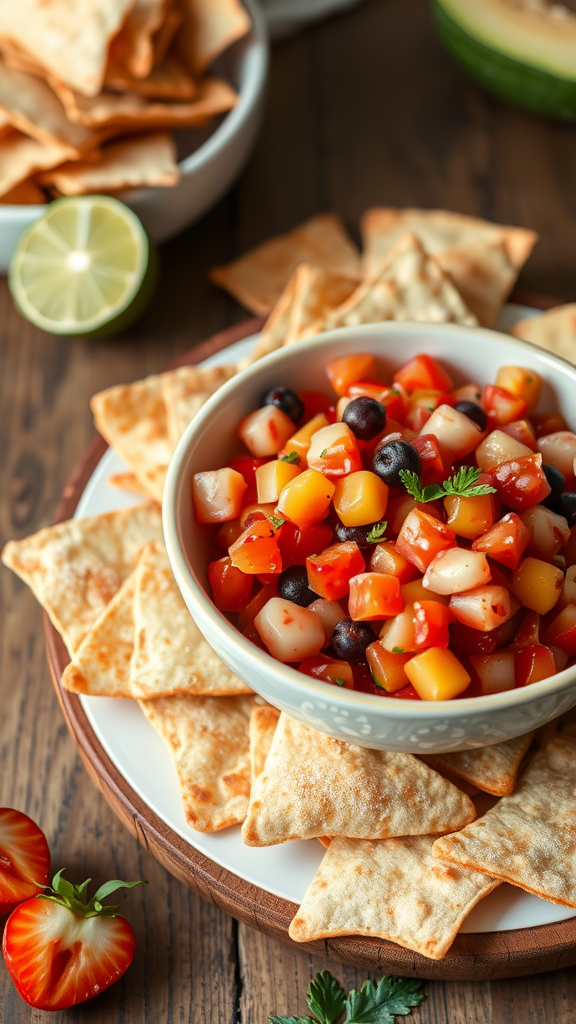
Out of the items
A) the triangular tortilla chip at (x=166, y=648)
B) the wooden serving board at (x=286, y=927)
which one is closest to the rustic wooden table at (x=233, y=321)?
the wooden serving board at (x=286, y=927)

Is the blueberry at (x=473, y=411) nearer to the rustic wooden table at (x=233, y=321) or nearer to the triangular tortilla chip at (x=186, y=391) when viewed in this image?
the triangular tortilla chip at (x=186, y=391)

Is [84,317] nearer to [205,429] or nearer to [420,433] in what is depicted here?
[205,429]

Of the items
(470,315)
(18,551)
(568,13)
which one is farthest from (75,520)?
(568,13)

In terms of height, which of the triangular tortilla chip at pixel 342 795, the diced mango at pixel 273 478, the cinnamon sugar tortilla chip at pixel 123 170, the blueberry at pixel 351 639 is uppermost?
the cinnamon sugar tortilla chip at pixel 123 170

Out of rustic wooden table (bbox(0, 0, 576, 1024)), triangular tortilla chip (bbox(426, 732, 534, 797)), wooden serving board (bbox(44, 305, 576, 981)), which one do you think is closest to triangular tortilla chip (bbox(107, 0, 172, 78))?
rustic wooden table (bbox(0, 0, 576, 1024))

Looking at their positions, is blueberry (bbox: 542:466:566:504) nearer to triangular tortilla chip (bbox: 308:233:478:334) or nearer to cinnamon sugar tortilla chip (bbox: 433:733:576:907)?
cinnamon sugar tortilla chip (bbox: 433:733:576:907)
